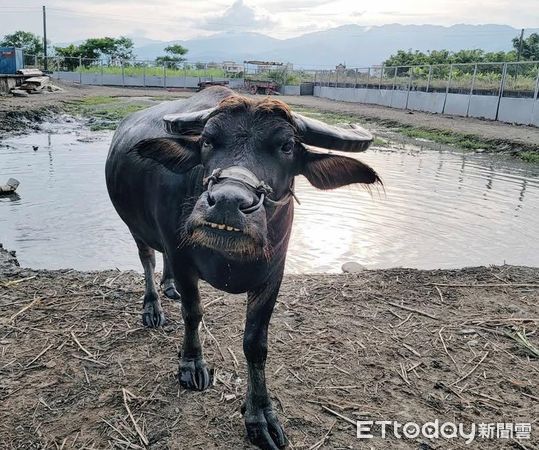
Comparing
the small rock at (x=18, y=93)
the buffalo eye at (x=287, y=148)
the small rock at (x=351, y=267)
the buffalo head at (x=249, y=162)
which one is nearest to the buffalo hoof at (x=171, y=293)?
the buffalo head at (x=249, y=162)

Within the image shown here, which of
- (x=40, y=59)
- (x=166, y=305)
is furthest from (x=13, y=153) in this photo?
(x=40, y=59)

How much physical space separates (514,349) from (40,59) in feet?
151

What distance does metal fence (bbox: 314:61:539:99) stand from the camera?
1670cm

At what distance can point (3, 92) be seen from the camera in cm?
2119

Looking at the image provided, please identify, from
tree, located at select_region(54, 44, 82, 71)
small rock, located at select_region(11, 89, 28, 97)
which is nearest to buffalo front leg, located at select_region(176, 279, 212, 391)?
small rock, located at select_region(11, 89, 28, 97)

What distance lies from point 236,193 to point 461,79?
21663 mm

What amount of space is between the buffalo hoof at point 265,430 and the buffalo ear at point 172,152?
123 cm

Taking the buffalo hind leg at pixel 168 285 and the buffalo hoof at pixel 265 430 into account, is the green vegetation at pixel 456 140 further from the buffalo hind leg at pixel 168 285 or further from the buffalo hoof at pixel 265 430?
the buffalo hoof at pixel 265 430

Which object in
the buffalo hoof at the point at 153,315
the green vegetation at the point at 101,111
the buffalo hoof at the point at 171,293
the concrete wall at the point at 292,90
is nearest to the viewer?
the buffalo hoof at the point at 153,315

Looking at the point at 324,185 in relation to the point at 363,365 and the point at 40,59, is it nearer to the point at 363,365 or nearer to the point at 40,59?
the point at 363,365

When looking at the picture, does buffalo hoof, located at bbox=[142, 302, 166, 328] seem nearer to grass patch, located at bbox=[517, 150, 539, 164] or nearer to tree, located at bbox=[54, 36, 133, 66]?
grass patch, located at bbox=[517, 150, 539, 164]

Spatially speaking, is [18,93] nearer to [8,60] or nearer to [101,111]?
[101,111]

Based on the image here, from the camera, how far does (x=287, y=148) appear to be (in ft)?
6.98

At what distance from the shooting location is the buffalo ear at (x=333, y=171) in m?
2.33
